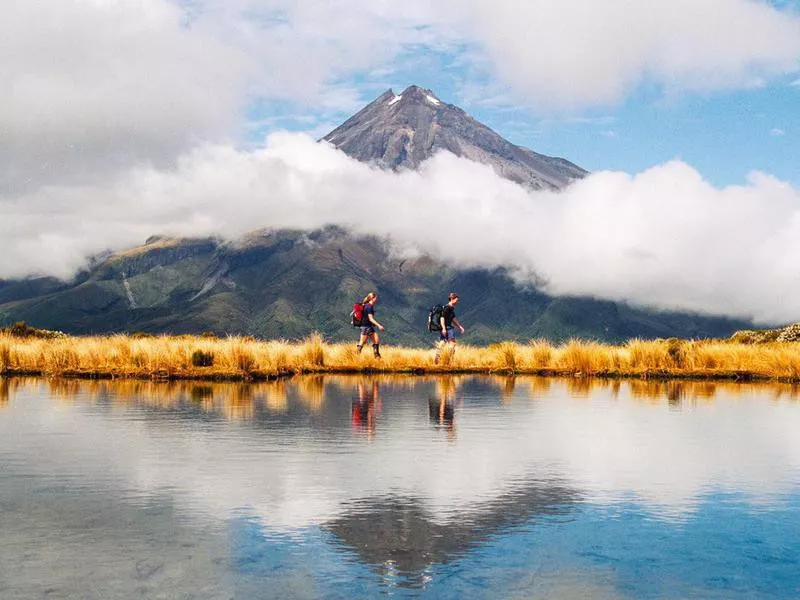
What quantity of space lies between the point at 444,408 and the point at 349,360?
13889 millimetres

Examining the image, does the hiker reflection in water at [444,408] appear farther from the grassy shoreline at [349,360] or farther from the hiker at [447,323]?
the grassy shoreline at [349,360]

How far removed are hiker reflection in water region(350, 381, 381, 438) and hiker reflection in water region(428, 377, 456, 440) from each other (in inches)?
45.7

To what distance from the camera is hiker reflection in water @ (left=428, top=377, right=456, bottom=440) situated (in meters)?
16.4

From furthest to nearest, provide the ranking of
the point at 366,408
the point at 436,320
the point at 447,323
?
the point at 436,320, the point at 447,323, the point at 366,408

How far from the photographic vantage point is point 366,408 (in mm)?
19312

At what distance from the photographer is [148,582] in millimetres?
7098

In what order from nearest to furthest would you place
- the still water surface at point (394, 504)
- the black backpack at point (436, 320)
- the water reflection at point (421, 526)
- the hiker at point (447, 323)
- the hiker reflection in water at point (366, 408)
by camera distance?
the still water surface at point (394, 504) < the water reflection at point (421, 526) < the hiker reflection in water at point (366, 408) < the hiker at point (447, 323) < the black backpack at point (436, 320)

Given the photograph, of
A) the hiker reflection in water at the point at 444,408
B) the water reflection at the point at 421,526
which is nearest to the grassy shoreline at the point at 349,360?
the hiker reflection in water at the point at 444,408

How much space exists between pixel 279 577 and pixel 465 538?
78.9 inches

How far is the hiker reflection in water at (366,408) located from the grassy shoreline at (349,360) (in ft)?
16.4

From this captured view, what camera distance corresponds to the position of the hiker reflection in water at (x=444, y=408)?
16.4 m

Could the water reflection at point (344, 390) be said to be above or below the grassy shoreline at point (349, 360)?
below

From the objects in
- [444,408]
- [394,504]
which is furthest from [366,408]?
[394,504]

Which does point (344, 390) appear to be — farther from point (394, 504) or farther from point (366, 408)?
point (394, 504)
